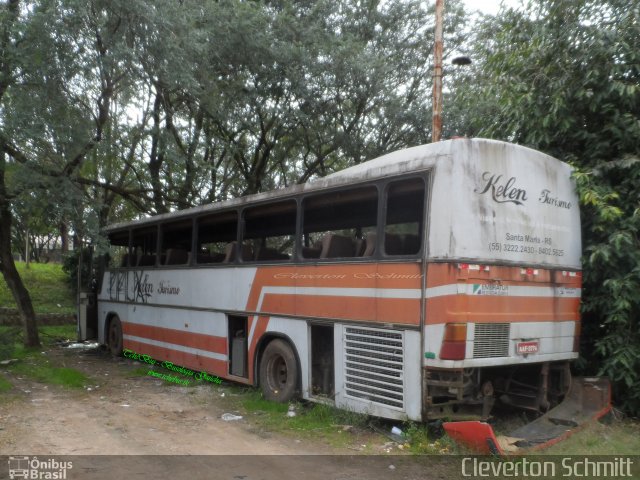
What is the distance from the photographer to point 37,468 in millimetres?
5590

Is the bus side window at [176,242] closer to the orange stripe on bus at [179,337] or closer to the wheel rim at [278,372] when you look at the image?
the orange stripe on bus at [179,337]

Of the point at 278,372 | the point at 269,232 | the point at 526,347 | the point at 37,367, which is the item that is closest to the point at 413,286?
the point at 526,347

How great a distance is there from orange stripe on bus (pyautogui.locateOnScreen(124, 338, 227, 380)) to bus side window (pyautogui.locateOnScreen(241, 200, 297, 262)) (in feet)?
6.06

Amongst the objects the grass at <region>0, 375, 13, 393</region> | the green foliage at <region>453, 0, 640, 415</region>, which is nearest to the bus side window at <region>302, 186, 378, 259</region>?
the green foliage at <region>453, 0, 640, 415</region>

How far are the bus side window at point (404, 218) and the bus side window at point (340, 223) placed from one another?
22cm

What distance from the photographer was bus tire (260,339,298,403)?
8055 mm

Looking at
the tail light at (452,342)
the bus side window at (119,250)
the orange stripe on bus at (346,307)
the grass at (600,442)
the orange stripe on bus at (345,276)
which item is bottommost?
the grass at (600,442)

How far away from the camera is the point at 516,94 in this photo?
8.86 metres

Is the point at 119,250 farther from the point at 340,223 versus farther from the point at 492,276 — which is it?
the point at 492,276

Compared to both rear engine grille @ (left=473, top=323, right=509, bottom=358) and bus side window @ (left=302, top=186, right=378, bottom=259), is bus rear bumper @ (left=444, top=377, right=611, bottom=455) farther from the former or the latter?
bus side window @ (left=302, top=186, right=378, bottom=259)

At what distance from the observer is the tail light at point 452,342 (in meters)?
5.96

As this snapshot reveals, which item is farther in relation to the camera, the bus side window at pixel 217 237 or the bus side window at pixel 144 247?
the bus side window at pixel 144 247
